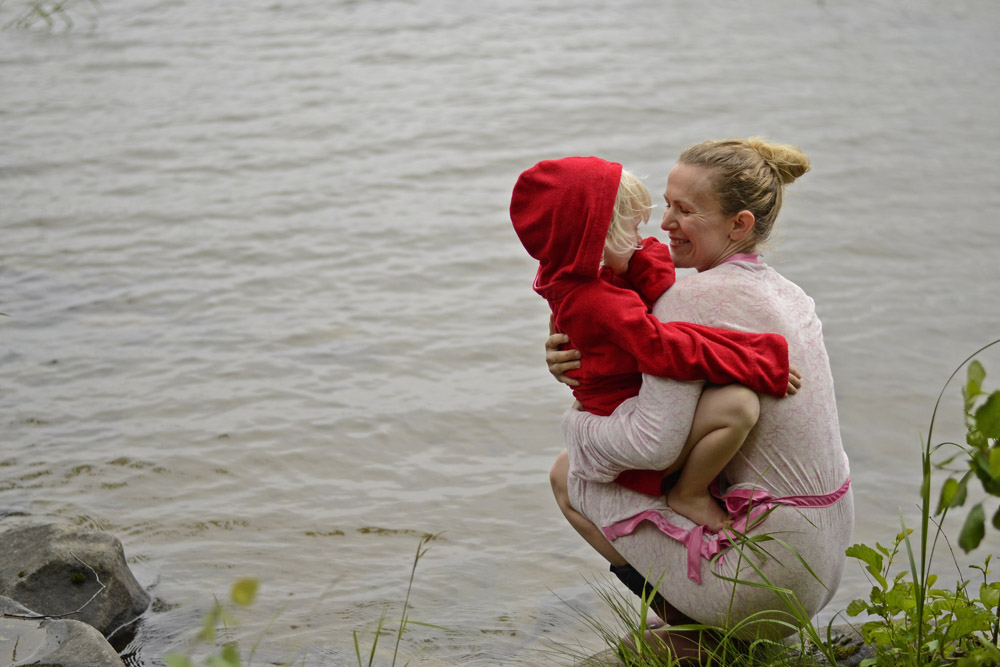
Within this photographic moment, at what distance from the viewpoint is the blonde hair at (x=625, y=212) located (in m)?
2.80

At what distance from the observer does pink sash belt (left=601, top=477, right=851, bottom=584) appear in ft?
9.26

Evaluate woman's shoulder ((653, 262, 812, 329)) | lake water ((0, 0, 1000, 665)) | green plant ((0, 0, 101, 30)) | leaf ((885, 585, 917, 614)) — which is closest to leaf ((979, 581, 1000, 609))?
leaf ((885, 585, 917, 614))

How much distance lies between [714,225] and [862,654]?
54.2 inches

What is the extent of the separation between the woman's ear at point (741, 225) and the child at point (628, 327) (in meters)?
0.19

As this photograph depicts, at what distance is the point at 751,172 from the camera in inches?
112

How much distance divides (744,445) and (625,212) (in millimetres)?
689

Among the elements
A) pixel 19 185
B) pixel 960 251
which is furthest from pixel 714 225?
pixel 19 185

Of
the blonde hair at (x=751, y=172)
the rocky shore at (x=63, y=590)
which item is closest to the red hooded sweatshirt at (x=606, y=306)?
the blonde hair at (x=751, y=172)

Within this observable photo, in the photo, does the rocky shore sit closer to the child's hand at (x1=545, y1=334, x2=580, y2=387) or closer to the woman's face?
the child's hand at (x1=545, y1=334, x2=580, y2=387)

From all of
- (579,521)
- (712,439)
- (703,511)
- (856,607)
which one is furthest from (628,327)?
(856,607)

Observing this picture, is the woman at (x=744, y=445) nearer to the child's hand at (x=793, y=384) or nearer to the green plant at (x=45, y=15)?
the child's hand at (x=793, y=384)

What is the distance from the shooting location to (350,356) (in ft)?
19.4

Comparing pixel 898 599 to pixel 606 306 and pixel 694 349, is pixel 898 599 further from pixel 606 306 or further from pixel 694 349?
pixel 606 306

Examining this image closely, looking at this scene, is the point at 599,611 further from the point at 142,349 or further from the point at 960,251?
the point at 960,251
